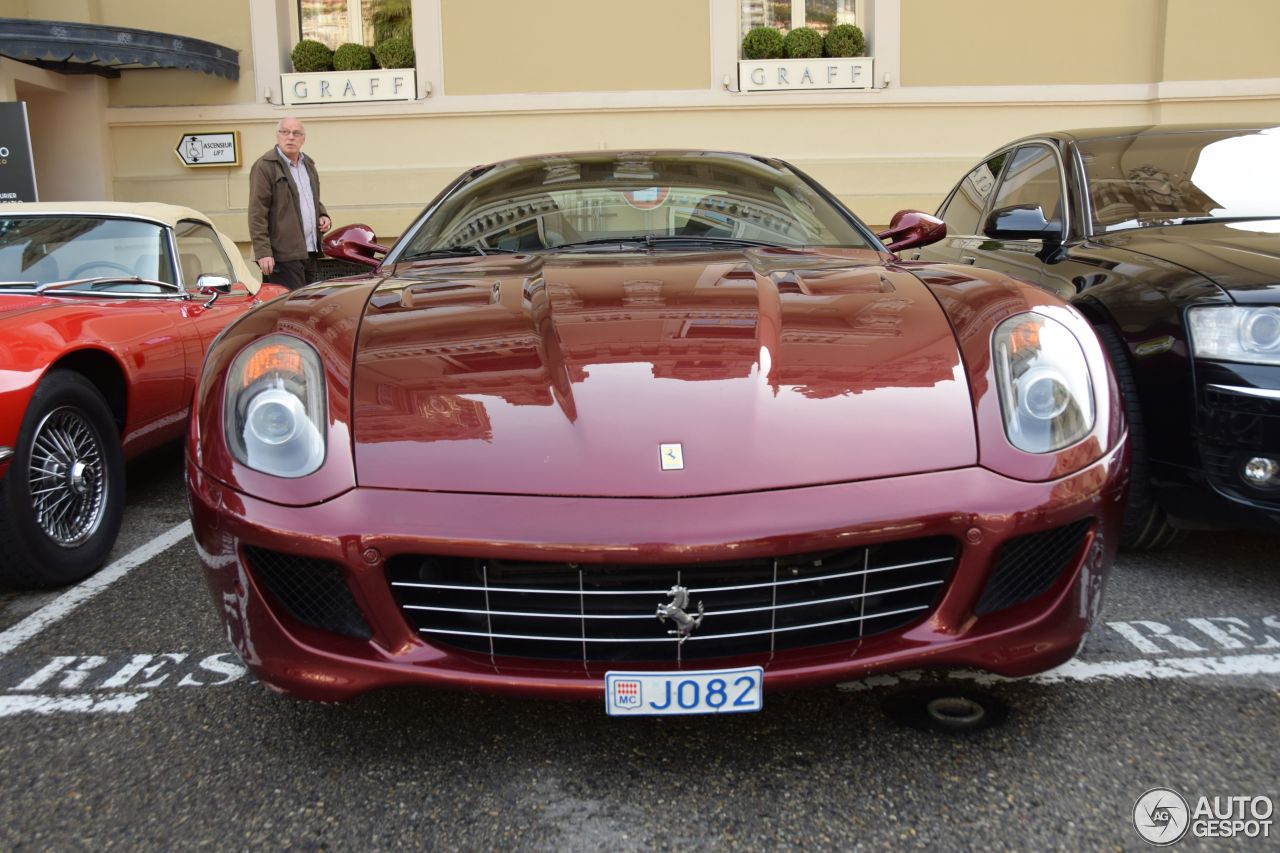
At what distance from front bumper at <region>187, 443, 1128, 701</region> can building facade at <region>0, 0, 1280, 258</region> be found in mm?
7645

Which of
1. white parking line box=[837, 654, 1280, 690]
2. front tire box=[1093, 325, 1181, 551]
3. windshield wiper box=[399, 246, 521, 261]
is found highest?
windshield wiper box=[399, 246, 521, 261]

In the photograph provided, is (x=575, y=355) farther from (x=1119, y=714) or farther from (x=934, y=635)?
(x=1119, y=714)

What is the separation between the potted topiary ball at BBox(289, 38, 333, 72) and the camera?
A: 9.14 metres

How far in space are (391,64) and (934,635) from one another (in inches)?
340

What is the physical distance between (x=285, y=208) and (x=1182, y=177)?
17.2 feet

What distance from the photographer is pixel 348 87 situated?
915cm

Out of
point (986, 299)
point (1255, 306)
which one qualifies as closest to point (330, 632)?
point (986, 299)

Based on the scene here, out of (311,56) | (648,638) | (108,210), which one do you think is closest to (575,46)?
(311,56)

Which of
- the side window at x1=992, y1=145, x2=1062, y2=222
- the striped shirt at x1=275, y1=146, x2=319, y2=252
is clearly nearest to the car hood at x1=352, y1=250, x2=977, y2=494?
the side window at x1=992, y1=145, x2=1062, y2=222

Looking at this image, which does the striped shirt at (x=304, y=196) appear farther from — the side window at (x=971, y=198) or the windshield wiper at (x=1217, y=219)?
the windshield wiper at (x=1217, y=219)

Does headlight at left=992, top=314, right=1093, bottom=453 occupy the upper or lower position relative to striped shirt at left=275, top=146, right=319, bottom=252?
lower

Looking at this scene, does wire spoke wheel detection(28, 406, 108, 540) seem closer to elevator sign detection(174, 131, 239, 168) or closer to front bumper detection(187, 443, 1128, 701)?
front bumper detection(187, 443, 1128, 701)

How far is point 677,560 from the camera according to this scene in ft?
5.55

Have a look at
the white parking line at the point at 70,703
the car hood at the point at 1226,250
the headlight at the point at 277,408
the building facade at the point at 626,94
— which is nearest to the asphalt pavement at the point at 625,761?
the white parking line at the point at 70,703
